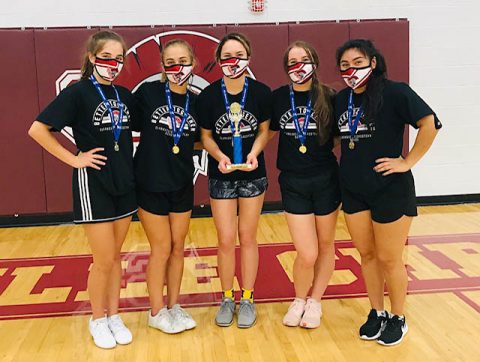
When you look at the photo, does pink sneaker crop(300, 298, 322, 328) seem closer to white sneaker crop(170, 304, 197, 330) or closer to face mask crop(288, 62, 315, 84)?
white sneaker crop(170, 304, 197, 330)

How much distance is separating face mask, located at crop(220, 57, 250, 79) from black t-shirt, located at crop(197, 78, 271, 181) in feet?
0.39

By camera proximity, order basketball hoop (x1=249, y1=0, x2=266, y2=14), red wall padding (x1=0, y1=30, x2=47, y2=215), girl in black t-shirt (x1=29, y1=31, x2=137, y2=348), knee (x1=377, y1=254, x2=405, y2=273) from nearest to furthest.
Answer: girl in black t-shirt (x1=29, y1=31, x2=137, y2=348) < knee (x1=377, y1=254, x2=405, y2=273) < red wall padding (x1=0, y1=30, x2=47, y2=215) < basketball hoop (x1=249, y1=0, x2=266, y2=14)

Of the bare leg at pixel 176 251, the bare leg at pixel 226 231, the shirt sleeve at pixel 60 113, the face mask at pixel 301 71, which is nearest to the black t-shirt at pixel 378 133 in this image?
the face mask at pixel 301 71

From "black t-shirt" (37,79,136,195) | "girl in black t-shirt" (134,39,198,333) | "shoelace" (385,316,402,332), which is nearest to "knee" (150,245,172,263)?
"girl in black t-shirt" (134,39,198,333)

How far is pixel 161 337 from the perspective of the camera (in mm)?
3186

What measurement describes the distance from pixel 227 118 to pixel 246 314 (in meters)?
1.20

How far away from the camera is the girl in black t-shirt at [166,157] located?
304 centimetres

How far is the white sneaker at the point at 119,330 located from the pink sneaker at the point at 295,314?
3.09 feet

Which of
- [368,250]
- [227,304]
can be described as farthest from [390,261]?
[227,304]

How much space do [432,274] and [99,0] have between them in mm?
4465

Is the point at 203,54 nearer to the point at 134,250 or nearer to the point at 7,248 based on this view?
the point at 134,250

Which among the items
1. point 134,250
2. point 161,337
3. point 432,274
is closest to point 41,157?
point 134,250

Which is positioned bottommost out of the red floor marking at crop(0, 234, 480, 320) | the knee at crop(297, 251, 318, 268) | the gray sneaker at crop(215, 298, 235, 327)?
the red floor marking at crop(0, 234, 480, 320)

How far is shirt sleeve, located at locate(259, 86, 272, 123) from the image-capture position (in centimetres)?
321
